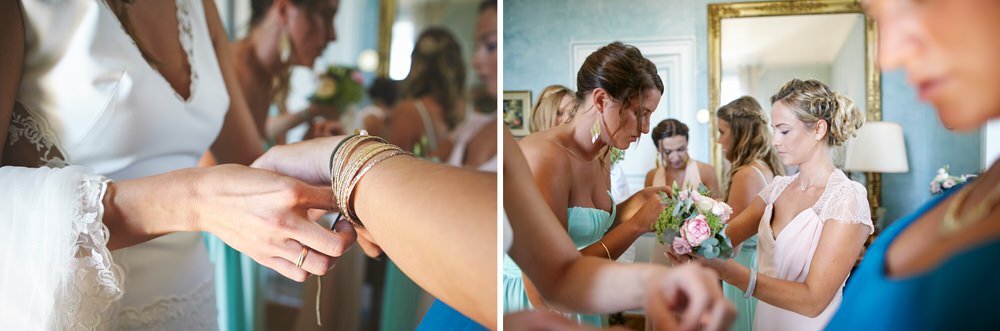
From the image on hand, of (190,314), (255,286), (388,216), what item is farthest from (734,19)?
(190,314)

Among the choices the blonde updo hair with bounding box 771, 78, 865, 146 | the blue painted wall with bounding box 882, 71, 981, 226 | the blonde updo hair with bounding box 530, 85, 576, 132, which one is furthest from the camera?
the blonde updo hair with bounding box 530, 85, 576, 132

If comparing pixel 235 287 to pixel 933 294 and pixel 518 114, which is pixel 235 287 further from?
pixel 933 294

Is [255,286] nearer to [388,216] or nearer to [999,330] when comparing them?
[388,216]

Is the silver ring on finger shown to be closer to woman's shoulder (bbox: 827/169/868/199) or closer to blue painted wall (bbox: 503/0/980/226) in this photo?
blue painted wall (bbox: 503/0/980/226)

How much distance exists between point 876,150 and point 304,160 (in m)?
1.06

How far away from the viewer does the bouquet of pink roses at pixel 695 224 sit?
4.05 ft

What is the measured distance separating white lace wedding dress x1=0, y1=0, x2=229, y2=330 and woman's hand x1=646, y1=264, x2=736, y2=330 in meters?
0.95

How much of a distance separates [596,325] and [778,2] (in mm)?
672

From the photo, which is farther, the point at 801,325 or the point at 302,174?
the point at 302,174

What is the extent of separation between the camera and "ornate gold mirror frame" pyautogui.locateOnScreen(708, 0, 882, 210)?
1118mm

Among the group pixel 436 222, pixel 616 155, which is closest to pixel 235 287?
pixel 436 222

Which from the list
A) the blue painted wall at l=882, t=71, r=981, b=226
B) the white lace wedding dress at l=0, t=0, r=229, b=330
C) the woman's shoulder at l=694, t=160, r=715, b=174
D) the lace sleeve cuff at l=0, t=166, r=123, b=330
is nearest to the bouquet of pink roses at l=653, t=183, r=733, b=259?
the woman's shoulder at l=694, t=160, r=715, b=174

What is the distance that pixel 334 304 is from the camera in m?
1.46

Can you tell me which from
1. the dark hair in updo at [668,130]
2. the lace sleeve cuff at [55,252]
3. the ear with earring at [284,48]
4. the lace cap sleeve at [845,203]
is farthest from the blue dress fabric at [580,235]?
the lace sleeve cuff at [55,252]
